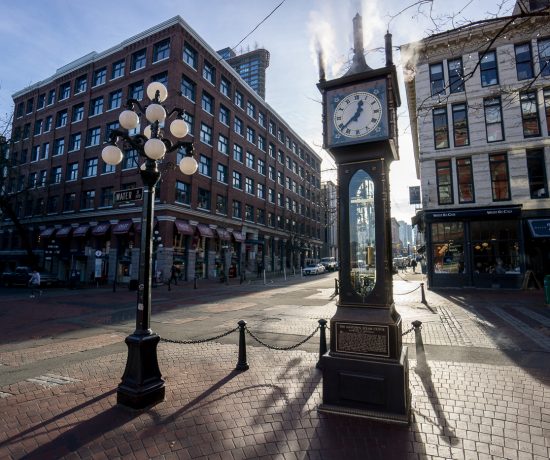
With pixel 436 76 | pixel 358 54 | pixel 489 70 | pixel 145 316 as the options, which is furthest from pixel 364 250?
pixel 489 70

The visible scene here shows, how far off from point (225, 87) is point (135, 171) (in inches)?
576

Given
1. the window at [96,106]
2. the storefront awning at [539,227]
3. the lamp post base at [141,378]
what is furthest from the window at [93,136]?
the storefront awning at [539,227]

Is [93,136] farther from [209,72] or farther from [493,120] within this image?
[493,120]

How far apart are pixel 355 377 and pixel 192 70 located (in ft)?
105

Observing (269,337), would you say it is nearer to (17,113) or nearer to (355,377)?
(355,377)

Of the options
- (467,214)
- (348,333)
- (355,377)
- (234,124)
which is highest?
(234,124)

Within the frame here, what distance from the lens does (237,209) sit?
37.1 meters

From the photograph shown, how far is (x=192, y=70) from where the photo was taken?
98.9 feet

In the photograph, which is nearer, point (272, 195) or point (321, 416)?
point (321, 416)

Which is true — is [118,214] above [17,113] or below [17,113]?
below

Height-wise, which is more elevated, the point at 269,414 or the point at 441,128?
the point at 441,128

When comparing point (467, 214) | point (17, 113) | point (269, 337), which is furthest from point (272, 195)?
point (269, 337)

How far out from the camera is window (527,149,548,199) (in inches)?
734

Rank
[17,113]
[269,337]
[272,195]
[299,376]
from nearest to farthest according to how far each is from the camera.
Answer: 1. [299,376]
2. [269,337]
3. [17,113]
4. [272,195]
